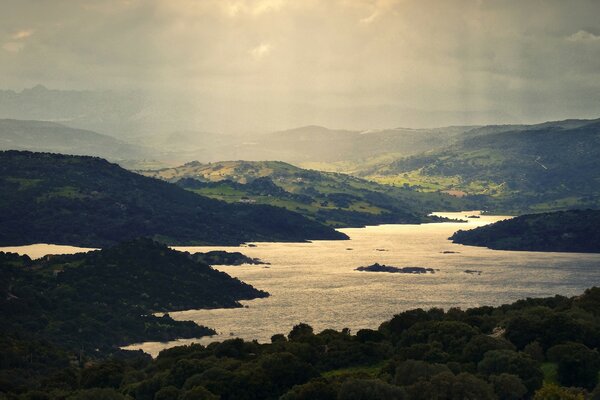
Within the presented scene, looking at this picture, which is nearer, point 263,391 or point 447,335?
point 263,391

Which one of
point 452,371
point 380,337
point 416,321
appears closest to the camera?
point 452,371

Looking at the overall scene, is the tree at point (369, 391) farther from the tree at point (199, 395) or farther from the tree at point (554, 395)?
the tree at point (199, 395)

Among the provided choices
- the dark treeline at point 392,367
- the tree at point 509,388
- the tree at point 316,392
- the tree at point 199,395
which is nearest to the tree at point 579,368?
the dark treeline at point 392,367

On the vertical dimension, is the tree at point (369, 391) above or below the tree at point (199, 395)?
above

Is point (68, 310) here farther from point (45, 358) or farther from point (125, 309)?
point (45, 358)

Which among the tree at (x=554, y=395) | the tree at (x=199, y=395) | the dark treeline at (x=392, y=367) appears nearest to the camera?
the tree at (x=554, y=395)

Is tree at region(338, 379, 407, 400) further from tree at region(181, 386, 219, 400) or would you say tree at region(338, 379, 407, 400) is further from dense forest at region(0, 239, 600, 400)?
tree at region(181, 386, 219, 400)

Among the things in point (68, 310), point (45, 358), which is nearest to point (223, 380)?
point (45, 358)

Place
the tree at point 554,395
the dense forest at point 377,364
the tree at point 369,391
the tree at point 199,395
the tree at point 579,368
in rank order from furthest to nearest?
the tree at point 579,368 → the tree at point 199,395 → the dense forest at point 377,364 → the tree at point 369,391 → the tree at point 554,395

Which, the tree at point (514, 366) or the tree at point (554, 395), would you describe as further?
the tree at point (514, 366)

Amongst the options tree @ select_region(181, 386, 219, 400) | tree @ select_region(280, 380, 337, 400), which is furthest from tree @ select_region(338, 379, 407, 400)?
tree @ select_region(181, 386, 219, 400)

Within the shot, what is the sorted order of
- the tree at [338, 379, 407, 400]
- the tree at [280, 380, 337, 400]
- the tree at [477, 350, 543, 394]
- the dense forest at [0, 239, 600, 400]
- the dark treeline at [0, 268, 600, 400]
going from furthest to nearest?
the tree at [477, 350, 543, 394] < the dense forest at [0, 239, 600, 400] < the dark treeline at [0, 268, 600, 400] < the tree at [280, 380, 337, 400] < the tree at [338, 379, 407, 400]
